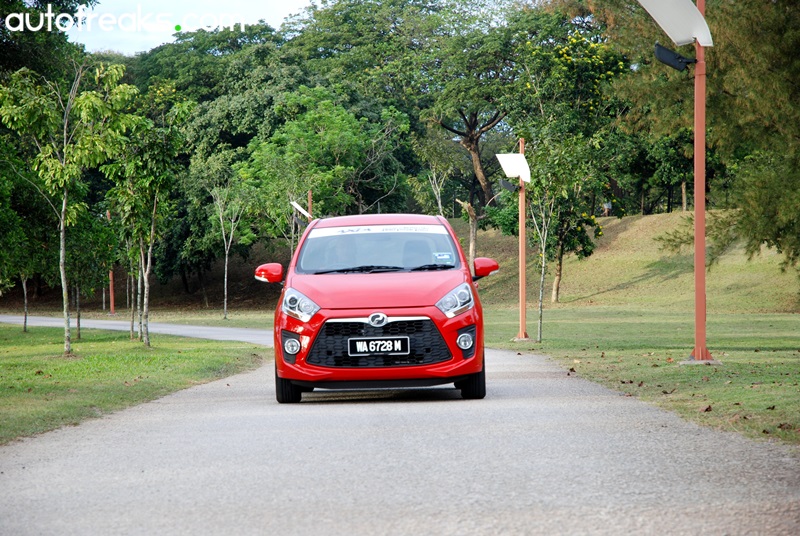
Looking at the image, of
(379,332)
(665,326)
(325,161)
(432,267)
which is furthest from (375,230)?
(325,161)

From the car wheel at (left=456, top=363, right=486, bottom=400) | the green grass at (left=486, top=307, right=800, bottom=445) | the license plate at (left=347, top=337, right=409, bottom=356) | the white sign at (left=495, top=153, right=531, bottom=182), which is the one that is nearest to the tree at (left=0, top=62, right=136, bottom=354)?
the white sign at (left=495, top=153, right=531, bottom=182)

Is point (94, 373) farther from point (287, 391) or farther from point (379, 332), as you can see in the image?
point (379, 332)

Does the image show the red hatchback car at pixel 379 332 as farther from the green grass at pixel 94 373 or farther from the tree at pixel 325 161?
the tree at pixel 325 161

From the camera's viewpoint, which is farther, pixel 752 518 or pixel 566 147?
pixel 566 147

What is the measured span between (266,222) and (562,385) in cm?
3905

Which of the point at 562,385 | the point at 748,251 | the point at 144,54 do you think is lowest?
the point at 562,385

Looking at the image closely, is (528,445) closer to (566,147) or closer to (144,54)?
(566,147)

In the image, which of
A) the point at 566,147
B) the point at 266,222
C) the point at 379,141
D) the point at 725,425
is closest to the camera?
the point at 725,425

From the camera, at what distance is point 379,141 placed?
5709 centimetres

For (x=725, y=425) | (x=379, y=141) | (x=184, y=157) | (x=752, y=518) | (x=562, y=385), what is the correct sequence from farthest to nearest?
(x=184, y=157) < (x=379, y=141) < (x=562, y=385) < (x=725, y=425) < (x=752, y=518)

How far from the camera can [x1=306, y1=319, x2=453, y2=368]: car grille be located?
37.3ft

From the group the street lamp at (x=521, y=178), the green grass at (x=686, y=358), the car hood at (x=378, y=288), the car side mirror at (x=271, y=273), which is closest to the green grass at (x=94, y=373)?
the car side mirror at (x=271, y=273)

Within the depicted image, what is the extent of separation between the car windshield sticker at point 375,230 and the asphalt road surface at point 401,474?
2.33 meters

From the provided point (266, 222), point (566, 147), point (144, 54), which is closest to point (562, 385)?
point (566, 147)
